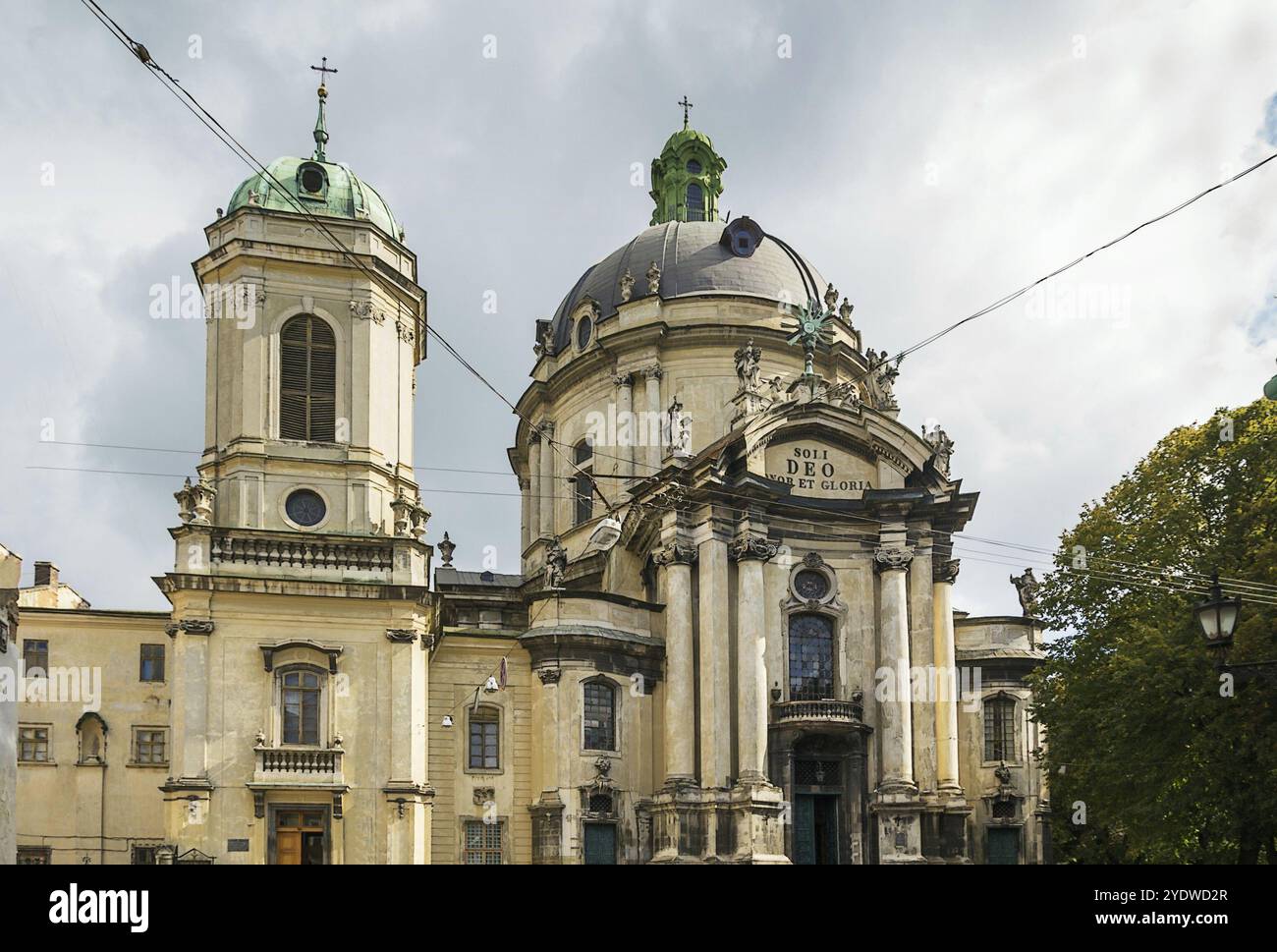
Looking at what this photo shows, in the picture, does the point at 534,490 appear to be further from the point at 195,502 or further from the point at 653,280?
the point at 195,502

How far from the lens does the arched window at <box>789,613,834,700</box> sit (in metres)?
40.8

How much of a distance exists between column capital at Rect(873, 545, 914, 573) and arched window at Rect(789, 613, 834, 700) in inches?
90.2

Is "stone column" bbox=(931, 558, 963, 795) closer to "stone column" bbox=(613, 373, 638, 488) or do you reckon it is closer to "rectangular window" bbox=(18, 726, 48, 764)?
"stone column" bbox=(613, 373, 638, 488)

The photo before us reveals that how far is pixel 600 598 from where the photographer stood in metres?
39.8

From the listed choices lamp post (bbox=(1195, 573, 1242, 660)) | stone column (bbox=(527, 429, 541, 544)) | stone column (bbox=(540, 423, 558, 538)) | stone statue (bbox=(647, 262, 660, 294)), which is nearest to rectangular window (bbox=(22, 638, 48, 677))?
stone column (bbox=(540, 423, 558, 538))

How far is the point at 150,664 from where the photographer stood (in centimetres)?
3891

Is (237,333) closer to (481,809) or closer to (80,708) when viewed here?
(80,708)

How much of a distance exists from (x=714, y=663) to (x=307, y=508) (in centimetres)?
1202

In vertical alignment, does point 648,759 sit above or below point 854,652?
below

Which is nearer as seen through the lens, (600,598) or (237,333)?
(237,333)

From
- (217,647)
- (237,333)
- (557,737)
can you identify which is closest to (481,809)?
(557,737)

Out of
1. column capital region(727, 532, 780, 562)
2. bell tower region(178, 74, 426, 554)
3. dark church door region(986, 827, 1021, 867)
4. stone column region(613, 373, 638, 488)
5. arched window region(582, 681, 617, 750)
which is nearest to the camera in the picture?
bell tower region(178, 74, 426, 554)

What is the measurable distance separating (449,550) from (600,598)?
17.4 m

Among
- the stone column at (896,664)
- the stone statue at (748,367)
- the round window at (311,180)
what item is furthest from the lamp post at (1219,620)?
the round window at (311,180)
